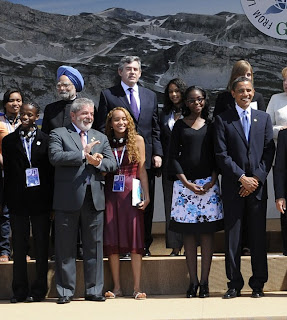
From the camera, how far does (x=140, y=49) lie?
10617 mm

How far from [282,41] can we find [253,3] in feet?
1.62


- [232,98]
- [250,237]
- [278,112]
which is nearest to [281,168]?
[250,237]

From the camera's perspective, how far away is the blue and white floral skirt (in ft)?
25.7

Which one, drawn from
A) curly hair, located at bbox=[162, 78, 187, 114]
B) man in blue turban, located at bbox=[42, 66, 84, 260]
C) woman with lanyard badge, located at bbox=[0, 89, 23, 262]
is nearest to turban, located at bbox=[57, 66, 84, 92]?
man in blue turban, located at bbox=[42, 66, 84, 260]

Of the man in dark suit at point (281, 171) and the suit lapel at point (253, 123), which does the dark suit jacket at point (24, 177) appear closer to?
the suit lapel at point (253, 123)

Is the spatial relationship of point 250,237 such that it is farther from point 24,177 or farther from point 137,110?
point 24,177

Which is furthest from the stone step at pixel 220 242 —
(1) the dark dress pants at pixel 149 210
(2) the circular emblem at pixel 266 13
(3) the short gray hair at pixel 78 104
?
(2) the circular emblem at pixel 266 13

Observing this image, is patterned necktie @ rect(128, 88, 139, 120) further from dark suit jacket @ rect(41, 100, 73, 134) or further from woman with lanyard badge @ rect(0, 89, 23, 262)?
woman with lanyard badge @ rect(0, 89, 23, 262)

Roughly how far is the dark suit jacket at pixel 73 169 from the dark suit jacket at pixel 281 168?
1.26 metres

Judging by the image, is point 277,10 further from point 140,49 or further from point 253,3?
point 140,49

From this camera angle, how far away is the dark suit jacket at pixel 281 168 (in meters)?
7.81

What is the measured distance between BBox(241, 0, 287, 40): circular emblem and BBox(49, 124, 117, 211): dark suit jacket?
10.0ft

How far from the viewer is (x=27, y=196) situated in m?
7.89

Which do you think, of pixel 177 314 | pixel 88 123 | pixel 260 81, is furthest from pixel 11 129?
pixel 260 81
